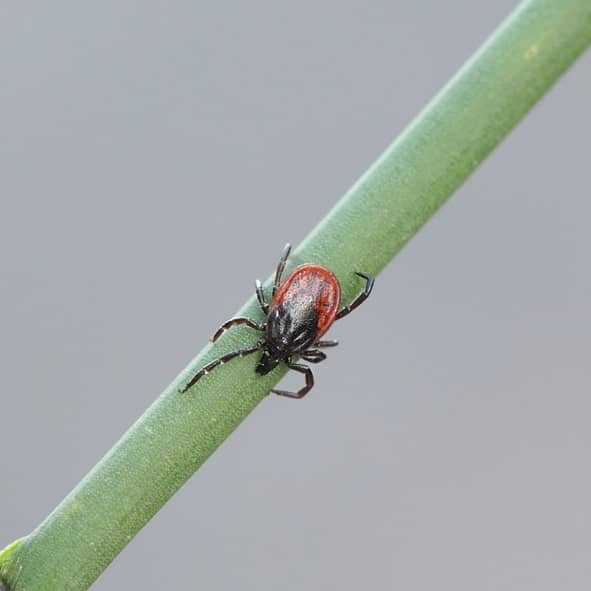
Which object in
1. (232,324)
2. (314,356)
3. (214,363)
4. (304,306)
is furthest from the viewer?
(314,356)

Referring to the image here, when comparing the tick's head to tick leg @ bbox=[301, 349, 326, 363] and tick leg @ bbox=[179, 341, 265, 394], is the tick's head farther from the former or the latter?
tick leg @ bbox=[301, 349, 326, 363]

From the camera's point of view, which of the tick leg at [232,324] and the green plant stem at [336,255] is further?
the tick leg at [232,324]

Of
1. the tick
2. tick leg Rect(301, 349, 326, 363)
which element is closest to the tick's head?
the tick

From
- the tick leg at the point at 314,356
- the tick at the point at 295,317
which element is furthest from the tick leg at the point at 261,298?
the tick leg at the point at 314,356

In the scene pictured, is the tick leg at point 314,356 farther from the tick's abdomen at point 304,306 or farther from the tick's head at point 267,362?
the tick's head at point 267,362

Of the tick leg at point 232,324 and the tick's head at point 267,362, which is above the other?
the tick's head at point 267,362

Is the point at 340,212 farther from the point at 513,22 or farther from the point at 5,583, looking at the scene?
the point at 5,583

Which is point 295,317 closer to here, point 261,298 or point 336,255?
point 261,298

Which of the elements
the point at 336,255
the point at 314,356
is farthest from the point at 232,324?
the point at 314,356
